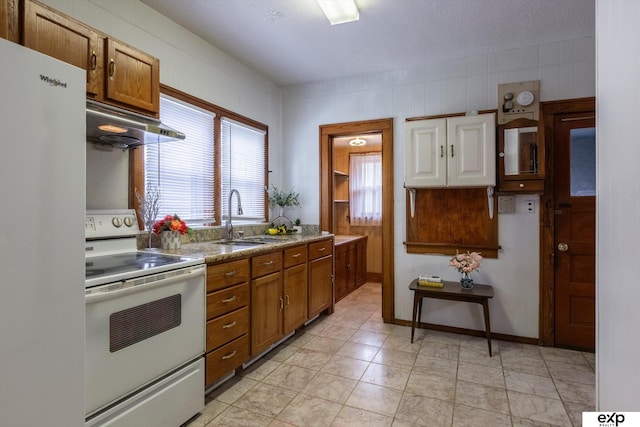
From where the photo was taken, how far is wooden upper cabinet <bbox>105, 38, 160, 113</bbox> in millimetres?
1791

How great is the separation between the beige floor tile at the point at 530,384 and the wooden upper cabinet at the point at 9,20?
11.1 feet

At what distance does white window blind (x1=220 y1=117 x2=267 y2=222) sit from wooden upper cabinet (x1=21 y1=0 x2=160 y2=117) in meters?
1.13

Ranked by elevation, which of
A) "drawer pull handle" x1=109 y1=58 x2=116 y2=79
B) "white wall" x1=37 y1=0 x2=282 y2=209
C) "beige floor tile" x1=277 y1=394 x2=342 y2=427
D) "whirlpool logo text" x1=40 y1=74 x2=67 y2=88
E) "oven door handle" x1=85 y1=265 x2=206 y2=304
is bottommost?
"beige floor tile" x1=277 y1=394 x2=342 y2=427

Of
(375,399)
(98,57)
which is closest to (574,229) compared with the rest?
(375,399)

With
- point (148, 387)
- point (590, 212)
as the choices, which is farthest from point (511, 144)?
point (148, 387)

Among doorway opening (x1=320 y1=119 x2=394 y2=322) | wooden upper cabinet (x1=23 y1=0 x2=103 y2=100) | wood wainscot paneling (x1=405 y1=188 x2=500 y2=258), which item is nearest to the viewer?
wooden upper cabinet (x1=23 y1=0 x2=103 y2=100)

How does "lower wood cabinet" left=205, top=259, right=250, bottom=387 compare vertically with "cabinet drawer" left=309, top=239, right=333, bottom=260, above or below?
below

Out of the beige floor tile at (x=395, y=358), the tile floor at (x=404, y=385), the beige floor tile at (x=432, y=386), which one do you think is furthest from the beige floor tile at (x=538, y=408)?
the beige floor tile at (x=395, y=358)

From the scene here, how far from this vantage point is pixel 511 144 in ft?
9.41

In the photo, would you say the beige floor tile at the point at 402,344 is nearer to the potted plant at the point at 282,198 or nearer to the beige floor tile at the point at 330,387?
the beige floor tile at the point at 330,387

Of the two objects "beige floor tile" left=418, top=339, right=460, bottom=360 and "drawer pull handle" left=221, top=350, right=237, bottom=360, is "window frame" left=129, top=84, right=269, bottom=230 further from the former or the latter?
"beige floor tile" left=418, top=339, right=460, bottom=360

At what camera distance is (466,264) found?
293 cm

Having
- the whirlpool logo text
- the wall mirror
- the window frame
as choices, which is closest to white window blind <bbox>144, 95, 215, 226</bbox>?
the window frame

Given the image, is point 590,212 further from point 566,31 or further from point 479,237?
point 566,31
